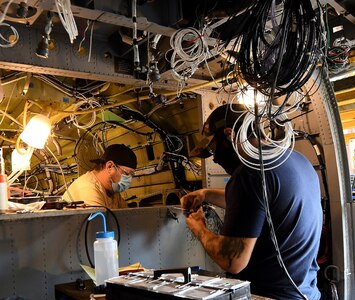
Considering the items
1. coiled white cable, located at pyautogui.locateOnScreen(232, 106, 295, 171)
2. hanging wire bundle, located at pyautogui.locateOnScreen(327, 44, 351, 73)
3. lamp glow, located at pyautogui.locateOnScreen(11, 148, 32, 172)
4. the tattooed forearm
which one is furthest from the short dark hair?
lamp glow, located at pyautogui.locateOnScreen(11, 148, 32, 172)

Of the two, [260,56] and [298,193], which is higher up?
[260,56]

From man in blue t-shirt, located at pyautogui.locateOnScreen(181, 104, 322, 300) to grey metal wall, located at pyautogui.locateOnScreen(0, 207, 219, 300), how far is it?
3.03ft

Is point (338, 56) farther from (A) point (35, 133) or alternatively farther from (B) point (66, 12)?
(A) point (35, 133)

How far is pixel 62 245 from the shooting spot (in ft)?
7.79

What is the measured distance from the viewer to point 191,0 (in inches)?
84.7

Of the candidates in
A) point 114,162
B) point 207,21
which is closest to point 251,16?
→ point 207,21

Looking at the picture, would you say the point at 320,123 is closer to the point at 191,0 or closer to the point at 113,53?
the point at 191,0

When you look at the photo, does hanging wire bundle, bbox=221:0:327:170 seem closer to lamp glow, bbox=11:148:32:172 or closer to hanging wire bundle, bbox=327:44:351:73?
hanging wire bundle, bbox=327:44:351:73

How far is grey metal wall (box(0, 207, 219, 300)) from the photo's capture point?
2186 millimetres

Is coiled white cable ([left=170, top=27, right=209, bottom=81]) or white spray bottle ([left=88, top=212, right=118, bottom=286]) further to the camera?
coiled white cable ([left=170, top=27, right=209, bottom=81])

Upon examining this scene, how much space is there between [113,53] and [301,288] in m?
1.97

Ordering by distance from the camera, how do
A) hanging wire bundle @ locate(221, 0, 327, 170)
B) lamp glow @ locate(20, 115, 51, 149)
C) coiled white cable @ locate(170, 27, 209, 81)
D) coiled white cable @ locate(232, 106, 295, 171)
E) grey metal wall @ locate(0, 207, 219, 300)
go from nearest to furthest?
hanging wire bundle @ locate(221, 0, 327, 170) < coiled white cable @ locate(232, 106, 295, 171) < coiled white cable @ locate(170, 27, 209, 81) < grey metal wall @ locate(0, 207, 219, 300) < lamp glow @ locate(20, 115, 51, 149)

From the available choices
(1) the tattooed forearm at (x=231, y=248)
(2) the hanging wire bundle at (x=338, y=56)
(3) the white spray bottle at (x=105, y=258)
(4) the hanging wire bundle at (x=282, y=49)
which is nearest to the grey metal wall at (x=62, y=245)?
(3) the white spray bottle at (x=105, y=258)

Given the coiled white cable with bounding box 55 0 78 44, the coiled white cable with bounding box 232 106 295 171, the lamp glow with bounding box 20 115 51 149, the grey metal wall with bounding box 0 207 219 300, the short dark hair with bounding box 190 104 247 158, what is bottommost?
the grey metal wall with bounding box 0 207 219 300
